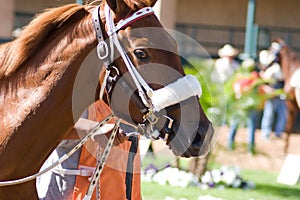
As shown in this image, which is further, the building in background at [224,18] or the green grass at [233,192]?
the building in background at [224,18]

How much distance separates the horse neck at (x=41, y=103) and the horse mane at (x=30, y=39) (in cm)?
4

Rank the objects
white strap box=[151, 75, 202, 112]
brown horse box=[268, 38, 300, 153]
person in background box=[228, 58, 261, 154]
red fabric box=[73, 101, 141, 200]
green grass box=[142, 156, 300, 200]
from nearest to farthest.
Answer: white strap box=[151, 75, 202, 112] → red fabric box=[73, 101, 141, 200] → green grass box=[142, 156, 300, 200] → person in background box=[228, 58, 261, 154] → brown horse box=[268, 38, 300, 153]

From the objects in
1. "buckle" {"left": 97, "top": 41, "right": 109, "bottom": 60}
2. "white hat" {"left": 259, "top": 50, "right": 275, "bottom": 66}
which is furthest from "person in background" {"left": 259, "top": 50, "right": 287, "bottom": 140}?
"buckle" {"left": 97, "top": 41, "right": 109, "bottom": 60}

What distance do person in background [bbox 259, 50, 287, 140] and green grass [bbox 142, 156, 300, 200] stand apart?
471 cm

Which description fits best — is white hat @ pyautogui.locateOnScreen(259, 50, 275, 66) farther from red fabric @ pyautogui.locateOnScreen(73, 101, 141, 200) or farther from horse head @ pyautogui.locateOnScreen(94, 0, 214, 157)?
horse head @ pyautogui.locateOnScreen(94, 0, 214, 157)

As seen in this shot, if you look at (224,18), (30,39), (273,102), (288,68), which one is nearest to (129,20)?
(30,39)

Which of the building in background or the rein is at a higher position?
the building in background

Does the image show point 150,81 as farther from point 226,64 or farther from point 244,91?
point 226,64

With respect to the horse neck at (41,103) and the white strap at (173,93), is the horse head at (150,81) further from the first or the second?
the horse neck at (41,103)

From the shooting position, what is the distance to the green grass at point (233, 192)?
347 inches

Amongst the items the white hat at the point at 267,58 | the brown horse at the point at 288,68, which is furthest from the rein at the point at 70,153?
the white hat at the point at 267,58

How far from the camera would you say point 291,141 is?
15.4 m

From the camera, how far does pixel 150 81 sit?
3.30 meters

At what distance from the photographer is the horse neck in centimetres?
341
